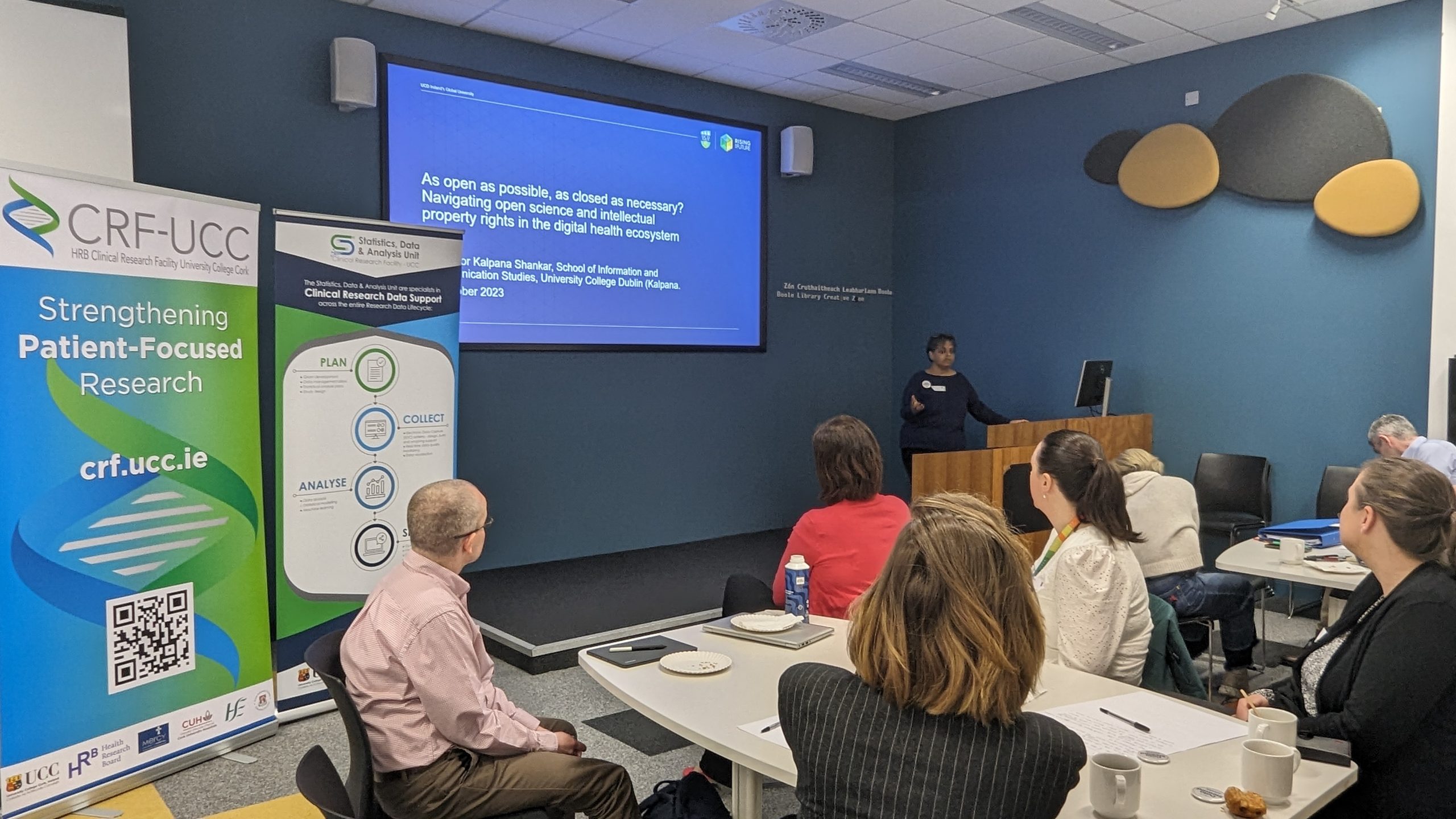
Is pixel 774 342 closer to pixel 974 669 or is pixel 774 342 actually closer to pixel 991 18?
pixel 991 18

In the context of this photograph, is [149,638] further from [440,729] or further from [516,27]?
[516,27]

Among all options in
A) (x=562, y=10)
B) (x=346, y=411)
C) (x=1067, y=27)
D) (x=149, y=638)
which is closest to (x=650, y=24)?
(x=562, y=10)

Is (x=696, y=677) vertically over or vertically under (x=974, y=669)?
under

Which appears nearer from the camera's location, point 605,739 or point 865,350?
point 605,739

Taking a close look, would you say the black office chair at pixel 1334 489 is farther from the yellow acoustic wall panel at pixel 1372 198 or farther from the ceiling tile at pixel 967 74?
the ceiling tile at pixel 967 74

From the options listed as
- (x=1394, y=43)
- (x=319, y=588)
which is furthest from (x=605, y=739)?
(x=1394, y=43)

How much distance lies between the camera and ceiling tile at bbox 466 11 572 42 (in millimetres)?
5402

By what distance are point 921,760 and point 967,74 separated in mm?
5920

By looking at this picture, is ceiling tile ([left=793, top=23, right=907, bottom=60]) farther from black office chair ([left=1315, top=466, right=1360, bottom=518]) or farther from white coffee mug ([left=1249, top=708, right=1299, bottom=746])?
white coffee mug ([left=1249, top=708, right=1299, bottom=746])

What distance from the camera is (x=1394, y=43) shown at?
518cm

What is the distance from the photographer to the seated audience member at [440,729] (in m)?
2.11

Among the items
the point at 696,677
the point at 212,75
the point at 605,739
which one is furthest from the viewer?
the point at 212,75

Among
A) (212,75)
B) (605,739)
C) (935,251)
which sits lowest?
(605,739)

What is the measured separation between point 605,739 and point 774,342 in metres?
4.01
